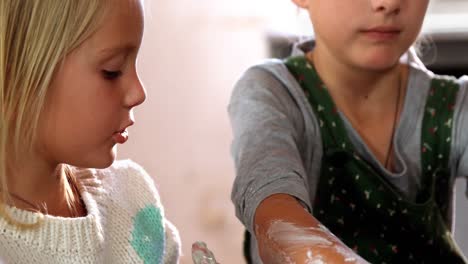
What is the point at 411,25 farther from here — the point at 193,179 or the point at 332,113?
the point at 193,179

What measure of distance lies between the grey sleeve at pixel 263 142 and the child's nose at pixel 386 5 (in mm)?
168

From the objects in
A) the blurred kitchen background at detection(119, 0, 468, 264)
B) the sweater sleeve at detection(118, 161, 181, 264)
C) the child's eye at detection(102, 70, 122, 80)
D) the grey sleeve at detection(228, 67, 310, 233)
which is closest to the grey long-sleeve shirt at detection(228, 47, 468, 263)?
the grey sleeve at detection(228, 67, 310, 233)

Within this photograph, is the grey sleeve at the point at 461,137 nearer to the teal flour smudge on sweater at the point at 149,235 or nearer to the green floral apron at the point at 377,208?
the green floral apron at the point at 377,208

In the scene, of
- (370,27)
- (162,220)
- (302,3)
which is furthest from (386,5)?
(162,220)

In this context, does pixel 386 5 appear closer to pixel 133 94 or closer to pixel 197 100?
pixel 133 94

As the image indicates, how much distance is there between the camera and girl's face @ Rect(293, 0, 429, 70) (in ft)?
3.22

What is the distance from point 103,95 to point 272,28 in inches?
45.7

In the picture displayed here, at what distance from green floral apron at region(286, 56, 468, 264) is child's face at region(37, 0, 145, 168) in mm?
342

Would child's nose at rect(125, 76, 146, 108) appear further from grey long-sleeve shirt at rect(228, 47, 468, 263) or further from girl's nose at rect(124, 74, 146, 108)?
grey long-sleeve shirt at rect(228, 47, 468, 263)

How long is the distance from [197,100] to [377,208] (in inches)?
38.4

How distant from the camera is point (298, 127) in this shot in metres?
1.05

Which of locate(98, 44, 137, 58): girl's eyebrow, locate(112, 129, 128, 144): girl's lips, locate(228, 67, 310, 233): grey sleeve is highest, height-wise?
locate(98, 44, 137, 58): girl's eyebrow

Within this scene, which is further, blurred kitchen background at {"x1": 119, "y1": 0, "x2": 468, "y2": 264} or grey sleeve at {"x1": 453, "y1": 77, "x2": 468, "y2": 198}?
blurred kitchen background at {"x1": 119, "y1": 0, "x2": 468, "y2": 264}


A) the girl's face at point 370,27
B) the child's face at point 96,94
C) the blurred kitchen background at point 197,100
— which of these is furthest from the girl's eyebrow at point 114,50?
the blurred kitchen background at point 197,100
